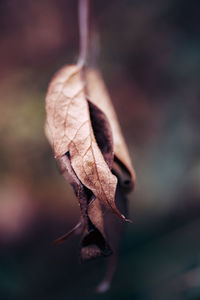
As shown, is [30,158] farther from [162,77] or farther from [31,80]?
[162,77]

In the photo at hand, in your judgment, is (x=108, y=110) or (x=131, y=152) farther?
(x=131, y=152)

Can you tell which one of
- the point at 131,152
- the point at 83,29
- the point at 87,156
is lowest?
the point at 131,152

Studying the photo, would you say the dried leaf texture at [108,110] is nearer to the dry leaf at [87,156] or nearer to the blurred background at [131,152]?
the dry leaf at [87,156]

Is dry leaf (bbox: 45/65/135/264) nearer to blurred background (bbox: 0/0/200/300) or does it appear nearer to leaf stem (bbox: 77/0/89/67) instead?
leaf stem (bbox: 77/0/89/67)

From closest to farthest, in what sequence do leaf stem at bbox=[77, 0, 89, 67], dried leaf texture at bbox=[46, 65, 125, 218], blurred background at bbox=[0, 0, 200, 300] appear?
dried leaf texture at bbox=[46, 65, 125, 218]
leaf stem at bbox=[77, 0, 89, 67]
blurred background at bbox=[0, 0, 200, 300]

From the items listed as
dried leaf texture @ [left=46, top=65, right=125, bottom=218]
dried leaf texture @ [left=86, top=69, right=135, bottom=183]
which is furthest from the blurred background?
dried leaf texture @ [left=46, top=65, right=125, bottom=218]

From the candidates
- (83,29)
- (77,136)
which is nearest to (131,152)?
(83,29)

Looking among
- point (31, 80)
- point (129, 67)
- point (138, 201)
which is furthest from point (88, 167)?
point (129, 67)

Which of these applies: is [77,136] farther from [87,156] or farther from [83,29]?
[83,29]

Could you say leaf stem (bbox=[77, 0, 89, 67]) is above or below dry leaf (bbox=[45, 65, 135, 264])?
above
